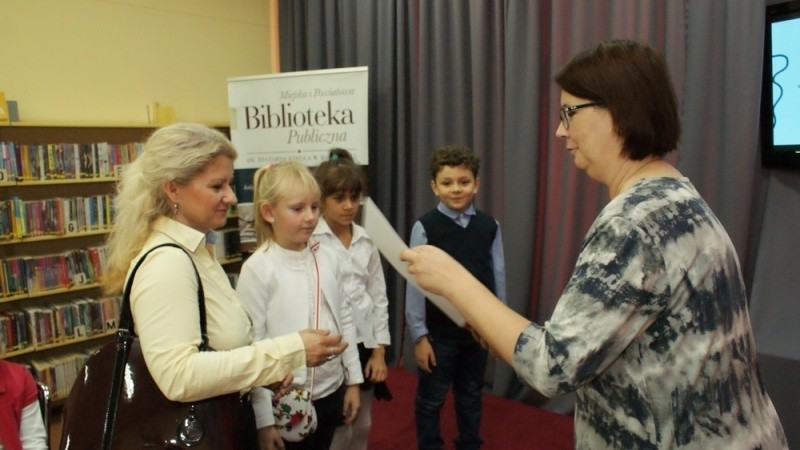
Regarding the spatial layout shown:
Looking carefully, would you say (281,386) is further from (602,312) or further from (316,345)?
(602,312)

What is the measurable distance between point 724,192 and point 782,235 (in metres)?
0.29

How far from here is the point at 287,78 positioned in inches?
154

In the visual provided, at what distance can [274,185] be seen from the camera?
1752 mm

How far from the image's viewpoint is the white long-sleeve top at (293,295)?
5.46ft

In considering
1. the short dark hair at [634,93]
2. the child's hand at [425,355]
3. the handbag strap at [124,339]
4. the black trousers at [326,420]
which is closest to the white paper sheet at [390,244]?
the handbag strap at [124,339]

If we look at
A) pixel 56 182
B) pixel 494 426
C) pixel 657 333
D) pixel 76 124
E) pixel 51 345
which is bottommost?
pixel 494 426

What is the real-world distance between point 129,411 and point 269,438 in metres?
0.52

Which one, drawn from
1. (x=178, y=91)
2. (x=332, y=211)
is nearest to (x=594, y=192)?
(x=332, y=211)

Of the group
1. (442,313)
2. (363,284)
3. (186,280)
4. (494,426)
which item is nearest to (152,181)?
(186,280)

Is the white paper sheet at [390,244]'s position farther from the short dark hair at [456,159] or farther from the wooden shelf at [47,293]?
the wooden shelf at [47,293]

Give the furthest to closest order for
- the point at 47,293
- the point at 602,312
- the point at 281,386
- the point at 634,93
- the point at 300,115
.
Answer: the point at 300,115 < the point at 47,293 < the point at 281,386 < the point at 634,93 < the point at 602,312

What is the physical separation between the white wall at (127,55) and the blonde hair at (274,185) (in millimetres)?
2548

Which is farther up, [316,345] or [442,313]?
[316,345]

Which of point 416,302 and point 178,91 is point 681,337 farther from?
point 178,91
